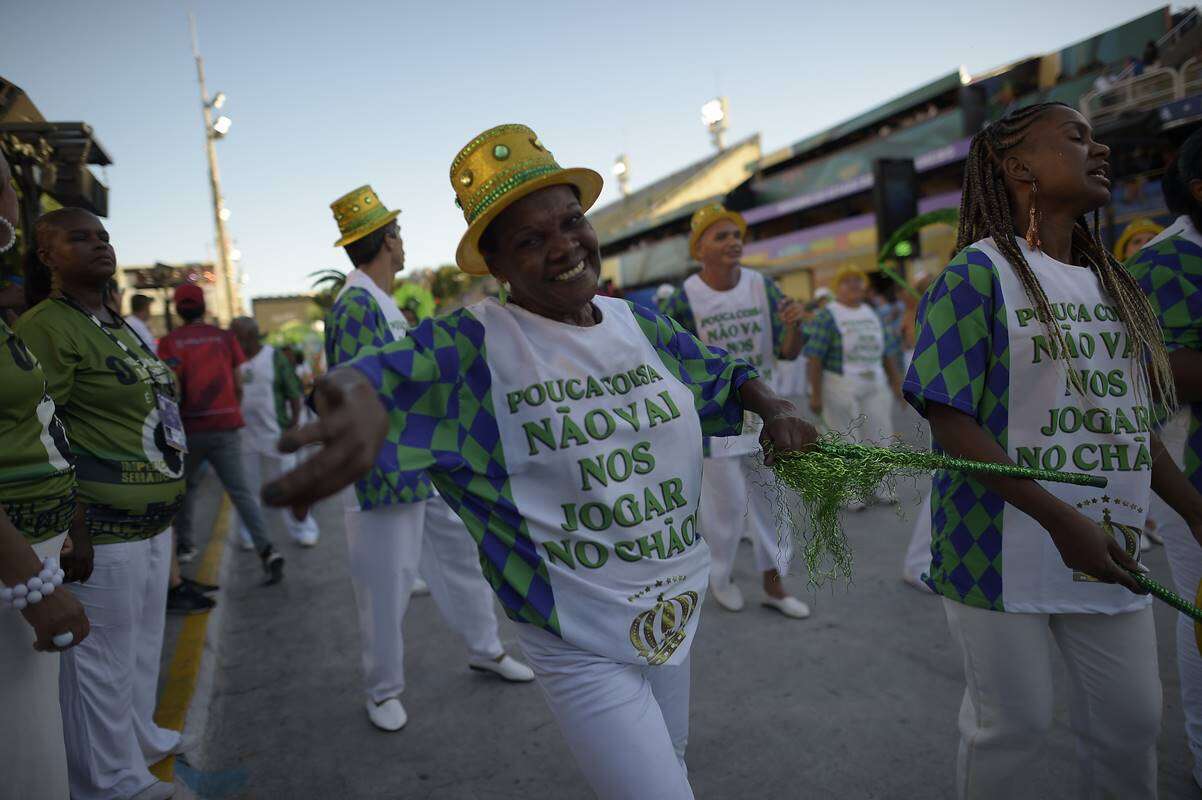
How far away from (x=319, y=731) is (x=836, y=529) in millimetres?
2796

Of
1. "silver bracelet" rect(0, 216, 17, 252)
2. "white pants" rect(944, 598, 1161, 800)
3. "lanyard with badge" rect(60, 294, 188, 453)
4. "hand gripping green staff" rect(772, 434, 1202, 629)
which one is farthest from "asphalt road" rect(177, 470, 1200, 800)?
"silver bracelet" rect(0, 216, 17, 252)

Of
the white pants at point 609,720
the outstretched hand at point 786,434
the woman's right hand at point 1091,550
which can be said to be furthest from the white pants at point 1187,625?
the white pants at point 609,720

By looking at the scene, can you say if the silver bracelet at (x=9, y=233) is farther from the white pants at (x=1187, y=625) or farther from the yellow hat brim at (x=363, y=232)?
the white pants at (x=1187, y=625)

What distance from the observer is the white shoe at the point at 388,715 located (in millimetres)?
3502

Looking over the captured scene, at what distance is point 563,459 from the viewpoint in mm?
1765

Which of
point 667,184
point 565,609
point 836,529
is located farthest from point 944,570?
point 667,184

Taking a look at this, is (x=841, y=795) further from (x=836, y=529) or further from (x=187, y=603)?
(x=187, y=603)

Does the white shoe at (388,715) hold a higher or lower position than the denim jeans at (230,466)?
lower

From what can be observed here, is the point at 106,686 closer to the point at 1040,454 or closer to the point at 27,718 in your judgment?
the point at 27,718

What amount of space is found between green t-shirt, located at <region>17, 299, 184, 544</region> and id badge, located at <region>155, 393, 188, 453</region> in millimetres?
53

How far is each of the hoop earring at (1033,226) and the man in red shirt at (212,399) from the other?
5.56m

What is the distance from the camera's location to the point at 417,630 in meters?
4.80

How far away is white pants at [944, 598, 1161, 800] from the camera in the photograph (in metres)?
1.99

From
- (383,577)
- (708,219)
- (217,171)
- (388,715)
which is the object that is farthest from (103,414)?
(217,171)
